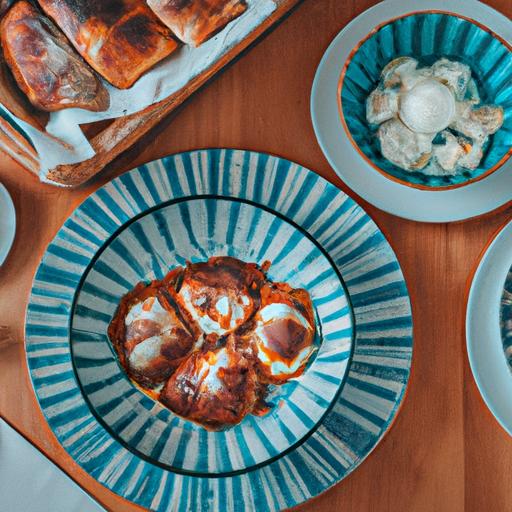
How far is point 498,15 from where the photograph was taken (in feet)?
2.45

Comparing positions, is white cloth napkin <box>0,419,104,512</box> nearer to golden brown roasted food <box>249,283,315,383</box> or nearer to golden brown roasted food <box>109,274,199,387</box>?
golden brown roasted food <box>109,274,199,387</box>

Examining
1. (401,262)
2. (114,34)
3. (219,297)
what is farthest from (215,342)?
(114,34)

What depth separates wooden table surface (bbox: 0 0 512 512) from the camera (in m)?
0.76

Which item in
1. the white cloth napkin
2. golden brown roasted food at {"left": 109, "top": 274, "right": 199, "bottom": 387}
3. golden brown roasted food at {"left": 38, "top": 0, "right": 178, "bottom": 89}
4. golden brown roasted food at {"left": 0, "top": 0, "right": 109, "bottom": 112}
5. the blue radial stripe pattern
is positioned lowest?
the white cloth napkin

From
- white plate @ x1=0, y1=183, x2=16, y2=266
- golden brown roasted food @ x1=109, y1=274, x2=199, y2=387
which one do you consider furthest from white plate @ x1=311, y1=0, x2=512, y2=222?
white plate @ x1=0, y1=183, x2=16, y2=266

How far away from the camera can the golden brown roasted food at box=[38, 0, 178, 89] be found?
24.8 inches

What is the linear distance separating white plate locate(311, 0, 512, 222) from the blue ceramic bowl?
0.03m

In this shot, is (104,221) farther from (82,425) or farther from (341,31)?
(341,31)

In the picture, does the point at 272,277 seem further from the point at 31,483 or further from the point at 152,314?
the point at 31,483

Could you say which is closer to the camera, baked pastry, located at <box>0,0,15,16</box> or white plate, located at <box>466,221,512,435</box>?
baked pastry, located at <box>0,0,15,16</box>

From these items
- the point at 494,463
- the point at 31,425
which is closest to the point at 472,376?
the point at 494,463

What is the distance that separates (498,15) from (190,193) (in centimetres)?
48

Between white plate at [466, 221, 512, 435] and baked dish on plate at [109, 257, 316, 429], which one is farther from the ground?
white plate at [466, 221, 512, 435]

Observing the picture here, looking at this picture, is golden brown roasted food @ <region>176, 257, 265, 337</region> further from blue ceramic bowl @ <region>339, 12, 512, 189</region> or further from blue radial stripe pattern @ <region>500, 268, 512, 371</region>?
blue radial stripe pattern @ <region>500, 268, 512, 371</region>
